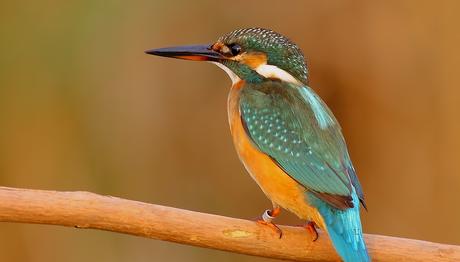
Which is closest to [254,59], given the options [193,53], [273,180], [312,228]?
[193,53]

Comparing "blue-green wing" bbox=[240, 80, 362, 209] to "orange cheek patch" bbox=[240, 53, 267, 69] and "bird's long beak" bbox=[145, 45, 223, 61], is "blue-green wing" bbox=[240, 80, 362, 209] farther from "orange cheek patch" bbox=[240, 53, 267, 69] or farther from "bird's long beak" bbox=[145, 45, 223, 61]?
"bird's long beak" bbox=[145, 45, 223, 61]

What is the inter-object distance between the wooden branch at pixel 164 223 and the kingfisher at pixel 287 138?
0.27 ft

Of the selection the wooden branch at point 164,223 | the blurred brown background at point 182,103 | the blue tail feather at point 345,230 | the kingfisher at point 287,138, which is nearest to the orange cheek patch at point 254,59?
the kingfisher at point 287,138

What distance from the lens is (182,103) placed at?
4934 mm

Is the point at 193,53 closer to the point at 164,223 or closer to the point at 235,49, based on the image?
the point at 235,49

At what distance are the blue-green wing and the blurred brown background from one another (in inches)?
64.7

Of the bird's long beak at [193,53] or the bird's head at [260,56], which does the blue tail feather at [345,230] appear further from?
the bird's long beak at [193,53]

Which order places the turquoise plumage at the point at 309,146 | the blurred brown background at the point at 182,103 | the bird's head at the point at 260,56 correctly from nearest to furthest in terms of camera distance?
1. the turquoise plumage at the point at 309,146
2. the bird's head at the point at 260,56
3. the blurred brown background at the point at 182,103

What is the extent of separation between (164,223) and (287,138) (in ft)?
1.98

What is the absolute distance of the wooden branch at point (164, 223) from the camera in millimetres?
2568

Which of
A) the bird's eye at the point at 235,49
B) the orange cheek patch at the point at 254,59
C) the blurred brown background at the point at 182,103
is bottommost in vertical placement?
the blurred brown background at the point at 182,103

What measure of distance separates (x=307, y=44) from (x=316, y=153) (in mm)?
1858

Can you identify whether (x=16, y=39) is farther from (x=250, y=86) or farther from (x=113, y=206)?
(x=113, y=206)

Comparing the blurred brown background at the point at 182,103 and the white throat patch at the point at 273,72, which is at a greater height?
the white throat patch at the point at 273,72
